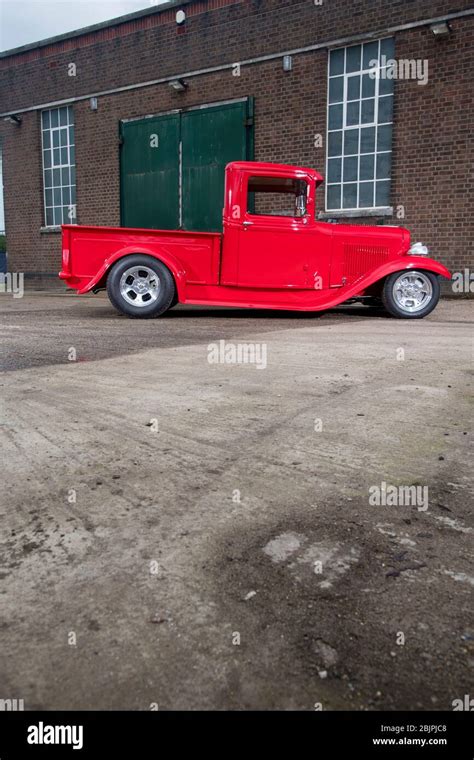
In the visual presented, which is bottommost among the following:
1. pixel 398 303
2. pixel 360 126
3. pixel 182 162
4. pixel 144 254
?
pixel 398 303

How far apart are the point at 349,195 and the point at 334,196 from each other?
0.33 metres

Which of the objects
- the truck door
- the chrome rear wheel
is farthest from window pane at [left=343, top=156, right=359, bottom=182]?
the chrome rear wheel

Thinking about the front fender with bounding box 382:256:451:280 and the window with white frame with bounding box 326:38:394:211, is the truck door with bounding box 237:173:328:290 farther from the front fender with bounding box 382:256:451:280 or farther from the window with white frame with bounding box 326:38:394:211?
the window with white frame with bounding box 326:38:394:211

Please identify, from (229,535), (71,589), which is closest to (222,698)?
(71,589)

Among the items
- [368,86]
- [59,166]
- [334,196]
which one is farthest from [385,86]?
[59,166]

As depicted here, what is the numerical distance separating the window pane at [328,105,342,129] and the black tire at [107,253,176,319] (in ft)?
20.7

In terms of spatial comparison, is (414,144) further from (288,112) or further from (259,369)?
(259,369)

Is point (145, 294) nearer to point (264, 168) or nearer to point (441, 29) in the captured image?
point (264, 168)

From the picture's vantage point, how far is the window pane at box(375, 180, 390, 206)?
11.7 metres

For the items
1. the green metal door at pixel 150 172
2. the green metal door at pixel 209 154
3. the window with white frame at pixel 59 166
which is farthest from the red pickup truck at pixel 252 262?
the window with white frame at pixel 59 166

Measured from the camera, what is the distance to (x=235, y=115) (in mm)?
13094

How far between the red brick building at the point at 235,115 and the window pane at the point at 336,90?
35 millimetres

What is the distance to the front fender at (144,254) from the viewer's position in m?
7.64

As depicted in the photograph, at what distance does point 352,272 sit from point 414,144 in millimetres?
4630
